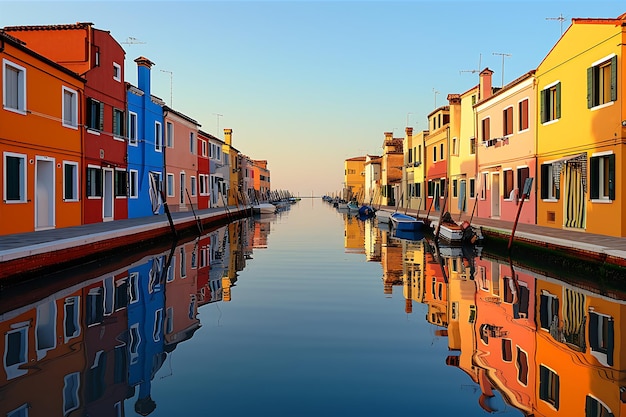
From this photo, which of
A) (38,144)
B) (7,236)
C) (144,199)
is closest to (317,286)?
(7,236)

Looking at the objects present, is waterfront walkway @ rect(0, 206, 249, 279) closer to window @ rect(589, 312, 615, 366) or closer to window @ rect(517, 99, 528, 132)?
window @ rect(589, 312, 615, 366)

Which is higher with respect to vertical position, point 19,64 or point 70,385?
Result: point 19,64

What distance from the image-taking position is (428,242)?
24.3 metres

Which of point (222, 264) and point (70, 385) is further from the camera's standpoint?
point (222, 264)

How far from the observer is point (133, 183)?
28.6 metres

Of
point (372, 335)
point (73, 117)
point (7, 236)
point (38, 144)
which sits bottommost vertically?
point (372, 335)

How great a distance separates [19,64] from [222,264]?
30.4 feet

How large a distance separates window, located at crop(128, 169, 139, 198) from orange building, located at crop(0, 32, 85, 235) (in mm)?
6438

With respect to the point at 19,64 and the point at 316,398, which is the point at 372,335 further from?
the point at 19,64

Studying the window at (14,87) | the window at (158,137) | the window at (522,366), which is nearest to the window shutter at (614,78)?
the window at (522,366)

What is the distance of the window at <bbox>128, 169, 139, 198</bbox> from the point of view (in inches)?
1106

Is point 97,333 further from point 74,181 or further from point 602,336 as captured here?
point 74,181

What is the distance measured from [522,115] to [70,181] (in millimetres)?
20191

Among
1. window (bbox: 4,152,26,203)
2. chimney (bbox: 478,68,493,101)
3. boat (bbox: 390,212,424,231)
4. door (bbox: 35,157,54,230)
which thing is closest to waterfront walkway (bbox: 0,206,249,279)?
window (bbox: 4,152,26,203)
